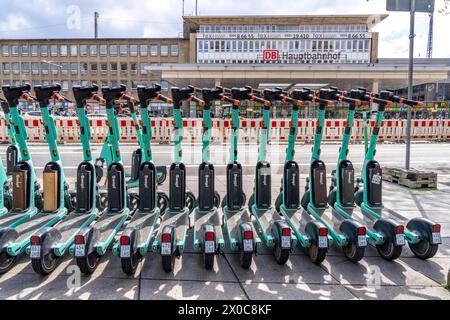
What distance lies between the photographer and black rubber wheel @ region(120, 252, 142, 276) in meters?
3.43

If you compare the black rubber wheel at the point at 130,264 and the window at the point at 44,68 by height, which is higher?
the window at the point at 44,68

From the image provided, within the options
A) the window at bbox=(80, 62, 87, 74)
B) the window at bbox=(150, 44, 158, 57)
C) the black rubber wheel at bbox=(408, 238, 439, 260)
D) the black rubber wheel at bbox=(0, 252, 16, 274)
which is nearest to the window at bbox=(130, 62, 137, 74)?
the window at bbox=(150, 44, 158, 57)

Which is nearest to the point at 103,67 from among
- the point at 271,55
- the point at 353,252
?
the point at 271,55

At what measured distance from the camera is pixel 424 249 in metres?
3.97

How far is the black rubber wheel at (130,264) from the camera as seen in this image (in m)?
3.43

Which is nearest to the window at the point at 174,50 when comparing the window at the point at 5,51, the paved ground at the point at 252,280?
the window at the point at 5,51

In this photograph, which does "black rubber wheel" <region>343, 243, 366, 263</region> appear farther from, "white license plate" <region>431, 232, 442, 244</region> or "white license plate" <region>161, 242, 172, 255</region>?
"white license plate" <region>161, 242, 172, 255</region>

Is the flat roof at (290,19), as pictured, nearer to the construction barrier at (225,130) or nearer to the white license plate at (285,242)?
the construction barrier at (225,130)

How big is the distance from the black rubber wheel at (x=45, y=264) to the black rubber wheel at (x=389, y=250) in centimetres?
384

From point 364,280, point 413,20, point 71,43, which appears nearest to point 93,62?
point 71,43

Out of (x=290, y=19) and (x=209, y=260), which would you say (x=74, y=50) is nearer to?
(x=290, y=19)

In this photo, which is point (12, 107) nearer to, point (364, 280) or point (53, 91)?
point (53, 91)

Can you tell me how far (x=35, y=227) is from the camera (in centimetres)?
410

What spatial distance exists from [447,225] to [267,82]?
80.2 ft
